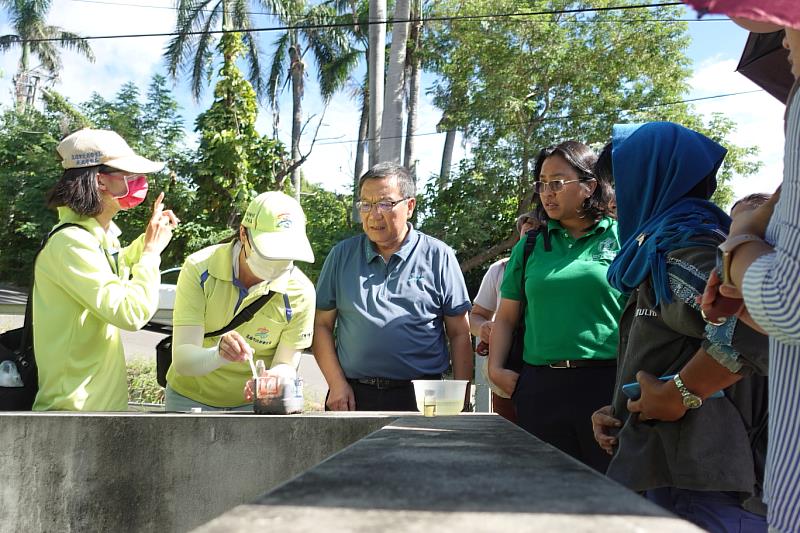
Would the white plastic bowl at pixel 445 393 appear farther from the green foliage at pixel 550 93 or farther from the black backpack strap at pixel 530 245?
the green foliage at pixel 550 93

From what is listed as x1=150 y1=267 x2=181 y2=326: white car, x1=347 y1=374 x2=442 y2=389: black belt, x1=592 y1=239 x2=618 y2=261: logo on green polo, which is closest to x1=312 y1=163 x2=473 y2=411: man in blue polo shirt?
x1=347 y1=374 x2=442 y2=389: black belt

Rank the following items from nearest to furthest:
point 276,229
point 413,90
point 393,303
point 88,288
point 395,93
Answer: point 88,288, point 276,229, point 393,303, point 395,93, point 413,90

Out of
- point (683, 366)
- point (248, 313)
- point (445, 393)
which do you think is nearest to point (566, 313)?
point (445, 393)

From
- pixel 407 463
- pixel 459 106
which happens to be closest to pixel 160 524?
pixel 407 463

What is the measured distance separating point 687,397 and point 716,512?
30cm

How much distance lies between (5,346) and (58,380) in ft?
0.83

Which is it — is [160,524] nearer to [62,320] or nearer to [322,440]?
[322,440]

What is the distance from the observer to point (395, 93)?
13.3 metres

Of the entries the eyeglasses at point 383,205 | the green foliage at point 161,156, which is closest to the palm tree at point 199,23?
the green foliage at point 161,156

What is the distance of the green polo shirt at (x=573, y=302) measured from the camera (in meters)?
3.36

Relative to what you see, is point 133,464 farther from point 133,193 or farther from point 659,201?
point 659,201

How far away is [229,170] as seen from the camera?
65.7 feet

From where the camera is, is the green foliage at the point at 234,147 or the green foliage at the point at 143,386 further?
the green foliage at the point at 234,147

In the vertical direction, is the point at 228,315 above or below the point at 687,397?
above
